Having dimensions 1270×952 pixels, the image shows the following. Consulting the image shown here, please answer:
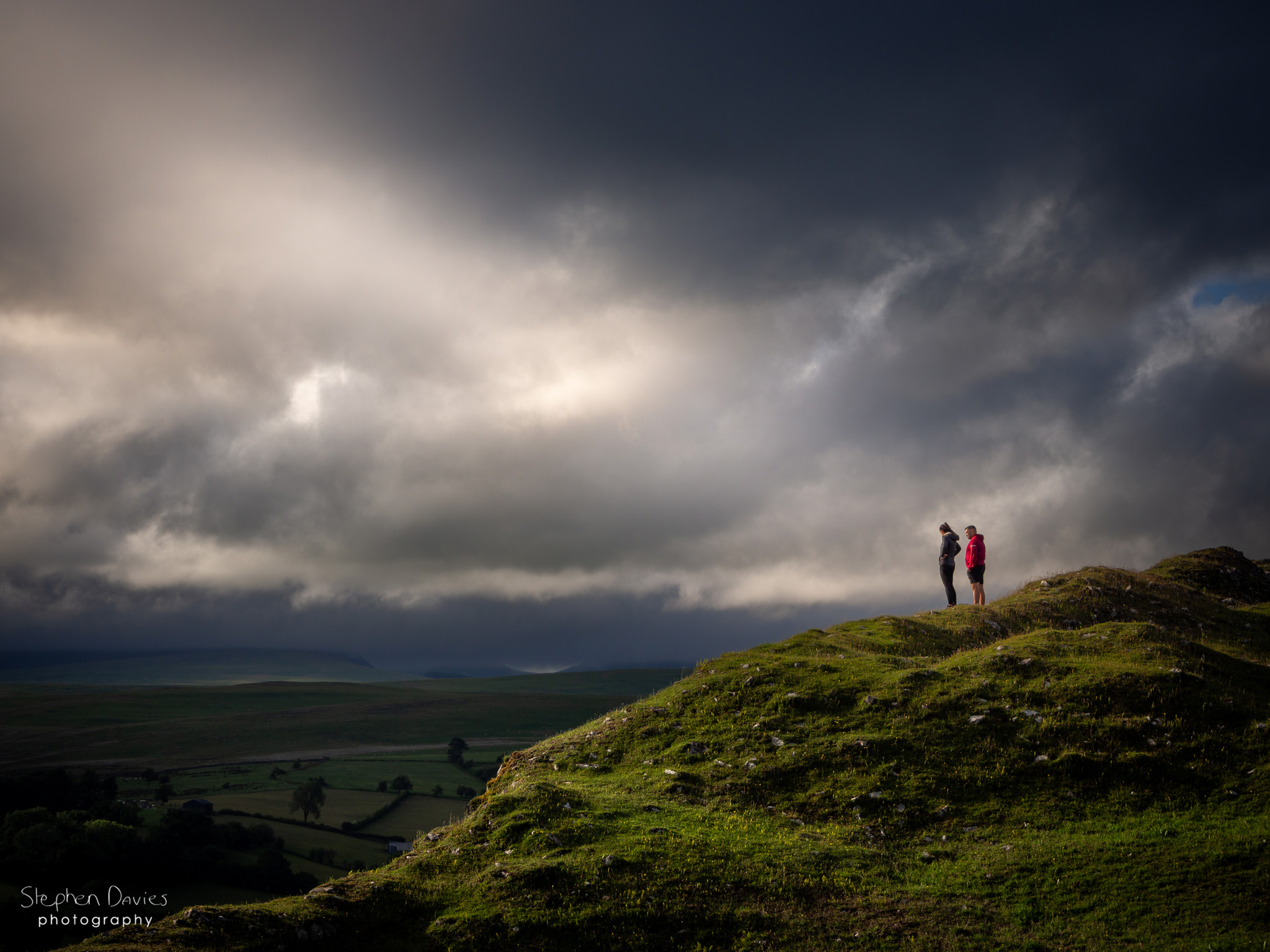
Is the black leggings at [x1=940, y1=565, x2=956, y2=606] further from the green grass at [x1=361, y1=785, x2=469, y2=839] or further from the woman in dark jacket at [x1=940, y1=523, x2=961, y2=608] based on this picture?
the green grass at [x1=361, y1=785, x2=469, y2=839]

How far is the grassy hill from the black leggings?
12.4 metres

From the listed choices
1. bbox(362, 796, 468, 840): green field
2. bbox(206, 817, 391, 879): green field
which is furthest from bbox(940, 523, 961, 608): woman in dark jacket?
bbox(362, 796, 468, 840): green field

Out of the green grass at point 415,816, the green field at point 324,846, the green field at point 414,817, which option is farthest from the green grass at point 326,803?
the green field at point 324,846

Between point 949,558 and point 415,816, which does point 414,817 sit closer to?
point 415,816

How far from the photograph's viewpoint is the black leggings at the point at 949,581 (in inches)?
1804

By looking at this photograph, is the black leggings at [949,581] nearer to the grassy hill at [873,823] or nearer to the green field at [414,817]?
the grassy hill at [873,823]

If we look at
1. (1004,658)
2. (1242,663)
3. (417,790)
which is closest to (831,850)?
(1004,658)

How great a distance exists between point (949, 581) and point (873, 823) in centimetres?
2898

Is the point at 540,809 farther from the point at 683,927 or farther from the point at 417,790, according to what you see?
the point at 417,790

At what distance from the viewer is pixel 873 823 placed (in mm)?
21422

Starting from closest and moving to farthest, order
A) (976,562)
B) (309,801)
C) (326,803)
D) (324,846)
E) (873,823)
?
1. (873,823)
2. (976,562)
3. (324,846)
4. (309,801)
5. (326,803)

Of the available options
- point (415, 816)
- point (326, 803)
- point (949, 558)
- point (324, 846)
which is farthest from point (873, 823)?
point (326, 803)

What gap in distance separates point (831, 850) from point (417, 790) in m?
166

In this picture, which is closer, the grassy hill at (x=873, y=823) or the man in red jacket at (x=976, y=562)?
the grassy hill at (x=873, y=823)
